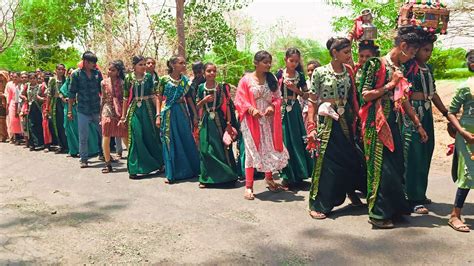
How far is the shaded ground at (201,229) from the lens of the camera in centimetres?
405

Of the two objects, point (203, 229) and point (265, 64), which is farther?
point (265, 64)

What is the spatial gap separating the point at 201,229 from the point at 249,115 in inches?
63.4

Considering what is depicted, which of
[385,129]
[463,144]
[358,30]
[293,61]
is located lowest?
[463,144]

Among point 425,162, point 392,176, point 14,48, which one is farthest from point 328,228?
point 14,48

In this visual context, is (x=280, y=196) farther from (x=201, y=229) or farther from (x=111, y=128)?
(x=111, y=128)

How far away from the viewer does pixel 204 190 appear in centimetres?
655

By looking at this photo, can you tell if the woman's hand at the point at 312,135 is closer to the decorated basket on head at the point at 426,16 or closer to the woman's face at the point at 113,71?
the decorated basket on head at the point at 426,16

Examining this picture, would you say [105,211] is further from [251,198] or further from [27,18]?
[27,18]

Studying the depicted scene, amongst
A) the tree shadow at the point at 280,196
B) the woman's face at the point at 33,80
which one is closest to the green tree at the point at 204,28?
the woman's face at the point at 33,80

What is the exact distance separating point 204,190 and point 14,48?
37862 mm

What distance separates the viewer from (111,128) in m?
8.01

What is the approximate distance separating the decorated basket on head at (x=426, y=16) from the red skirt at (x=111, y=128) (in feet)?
16.1

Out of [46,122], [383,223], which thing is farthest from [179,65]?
[46,122]

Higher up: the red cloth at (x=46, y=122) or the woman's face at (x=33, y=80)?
the woman's face at (x=33, y=80)
